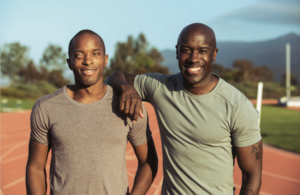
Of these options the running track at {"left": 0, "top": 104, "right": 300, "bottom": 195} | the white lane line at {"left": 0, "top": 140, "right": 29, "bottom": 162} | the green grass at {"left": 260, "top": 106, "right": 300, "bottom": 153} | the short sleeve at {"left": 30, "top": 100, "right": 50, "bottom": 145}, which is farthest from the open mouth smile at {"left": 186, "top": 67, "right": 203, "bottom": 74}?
the green grass at {"left": 260, "top": 106, "right": 300, "bottom": 153}

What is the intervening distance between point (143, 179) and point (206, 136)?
557 mm

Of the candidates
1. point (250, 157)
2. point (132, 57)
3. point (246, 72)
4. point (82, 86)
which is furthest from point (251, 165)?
point (132, 57)

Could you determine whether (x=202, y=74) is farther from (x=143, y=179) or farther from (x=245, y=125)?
(x=143, y=179)

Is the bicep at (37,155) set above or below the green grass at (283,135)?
above

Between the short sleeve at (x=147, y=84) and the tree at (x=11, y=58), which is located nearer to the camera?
the short sleeve at (x=147, y=84)

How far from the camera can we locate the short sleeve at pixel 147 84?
214 centimetres

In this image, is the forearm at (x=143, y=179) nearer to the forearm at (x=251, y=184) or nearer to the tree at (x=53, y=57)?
the forearm at (x=251, y=184)

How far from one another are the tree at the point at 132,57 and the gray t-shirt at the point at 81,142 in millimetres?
41020

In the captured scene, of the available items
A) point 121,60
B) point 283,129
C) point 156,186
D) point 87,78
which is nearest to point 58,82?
point 121,60

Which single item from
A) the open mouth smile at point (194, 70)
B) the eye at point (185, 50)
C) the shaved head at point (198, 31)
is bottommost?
the open mouth smile at point (194, 70)

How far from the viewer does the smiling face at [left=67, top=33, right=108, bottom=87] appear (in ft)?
5.94

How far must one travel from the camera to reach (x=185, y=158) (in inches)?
74.7

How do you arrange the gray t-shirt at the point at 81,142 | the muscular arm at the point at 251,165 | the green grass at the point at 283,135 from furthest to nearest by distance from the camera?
the green grass at the point at 283,135 < the muscular arm at the point at 251,165 < the gray t-shirt at the point at 81,142

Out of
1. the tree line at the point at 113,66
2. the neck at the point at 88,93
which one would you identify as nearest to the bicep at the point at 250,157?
the neck at the point at 88,93
